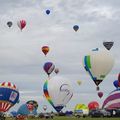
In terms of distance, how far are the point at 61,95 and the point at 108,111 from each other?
10291 millimetres

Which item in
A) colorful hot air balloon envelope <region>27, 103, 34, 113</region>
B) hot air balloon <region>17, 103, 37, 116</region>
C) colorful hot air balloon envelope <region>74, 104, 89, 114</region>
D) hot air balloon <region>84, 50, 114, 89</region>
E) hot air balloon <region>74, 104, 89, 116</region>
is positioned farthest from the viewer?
colorful hot air balloon envelope <region>27, 103, 34, 113</region>

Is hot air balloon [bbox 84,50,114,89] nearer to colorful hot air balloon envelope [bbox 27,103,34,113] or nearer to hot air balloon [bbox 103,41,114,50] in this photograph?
hot air balloon [bbox 103,41,114,50]

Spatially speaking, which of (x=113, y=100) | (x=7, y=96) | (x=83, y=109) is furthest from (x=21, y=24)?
(x=83, y=109)

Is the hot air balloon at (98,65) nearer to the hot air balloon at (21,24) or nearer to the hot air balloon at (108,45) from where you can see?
the hot air balloon at (108,45)

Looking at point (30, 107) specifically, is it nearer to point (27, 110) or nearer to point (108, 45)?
point (27, 110)

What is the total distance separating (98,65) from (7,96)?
12894mm

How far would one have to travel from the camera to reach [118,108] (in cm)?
8038

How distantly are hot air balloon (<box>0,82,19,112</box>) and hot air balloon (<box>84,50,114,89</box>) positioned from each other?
10.4 meters

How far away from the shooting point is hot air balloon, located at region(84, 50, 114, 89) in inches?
2734

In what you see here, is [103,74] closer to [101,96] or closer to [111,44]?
[111,44]

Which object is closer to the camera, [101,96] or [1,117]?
[1,117]

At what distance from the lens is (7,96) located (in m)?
72.8

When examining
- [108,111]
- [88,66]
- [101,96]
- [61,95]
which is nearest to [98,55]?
[88,66]

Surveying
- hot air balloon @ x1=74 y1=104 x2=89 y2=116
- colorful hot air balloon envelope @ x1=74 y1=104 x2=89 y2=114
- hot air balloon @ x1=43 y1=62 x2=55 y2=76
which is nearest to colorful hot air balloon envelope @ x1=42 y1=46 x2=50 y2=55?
hot air balloon @ x1=43 y1=62 x2=55 y2=76
